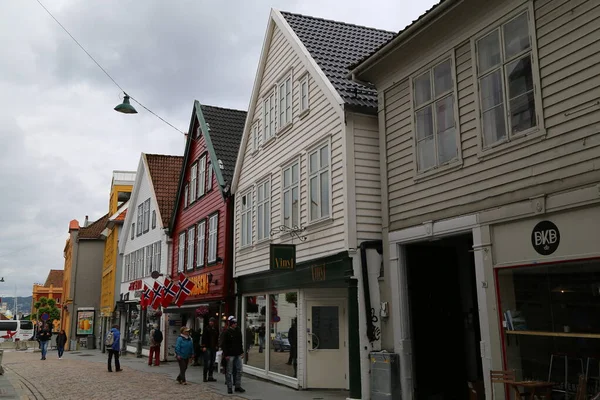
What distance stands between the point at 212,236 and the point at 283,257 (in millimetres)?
8276

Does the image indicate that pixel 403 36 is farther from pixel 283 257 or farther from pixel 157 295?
pixel 157 295

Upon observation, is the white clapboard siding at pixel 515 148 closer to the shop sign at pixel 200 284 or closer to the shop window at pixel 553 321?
the shop window at pixel 553 321

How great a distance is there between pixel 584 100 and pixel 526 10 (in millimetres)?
1849

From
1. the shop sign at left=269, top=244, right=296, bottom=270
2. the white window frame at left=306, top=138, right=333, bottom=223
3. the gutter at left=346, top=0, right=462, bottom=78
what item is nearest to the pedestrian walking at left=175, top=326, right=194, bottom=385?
the shop sign at left=269, top=244, right=296, bottom=270

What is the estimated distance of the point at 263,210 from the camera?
17.7 metres

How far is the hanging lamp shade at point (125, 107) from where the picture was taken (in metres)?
14.6

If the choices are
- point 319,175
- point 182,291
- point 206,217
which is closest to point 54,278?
point 206,217

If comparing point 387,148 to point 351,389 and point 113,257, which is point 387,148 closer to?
point 351,389

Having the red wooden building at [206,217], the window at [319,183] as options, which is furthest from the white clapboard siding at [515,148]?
the red wooden building at [206,217]

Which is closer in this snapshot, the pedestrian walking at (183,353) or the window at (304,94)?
the window at (304,94)

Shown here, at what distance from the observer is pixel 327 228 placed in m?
13.4

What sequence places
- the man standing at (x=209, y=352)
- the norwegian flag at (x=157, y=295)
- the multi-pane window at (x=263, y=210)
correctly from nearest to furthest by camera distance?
the man standing at (x=209, y=352), the multi-pane window at (x=263, y=210), the norwegian flag at (x=157, y=295)

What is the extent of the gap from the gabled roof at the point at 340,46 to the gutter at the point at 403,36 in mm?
638

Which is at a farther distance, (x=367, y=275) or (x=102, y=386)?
(x=102, y=386)
